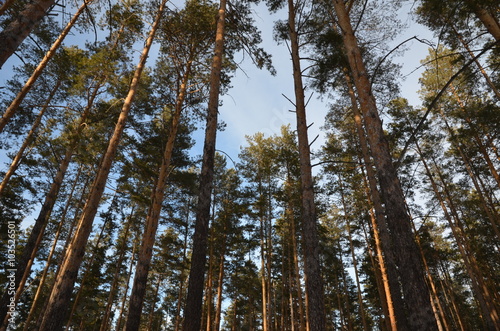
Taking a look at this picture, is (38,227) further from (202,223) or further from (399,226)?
(399,226)

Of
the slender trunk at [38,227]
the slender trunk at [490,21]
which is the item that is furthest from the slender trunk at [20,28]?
the slender trunk at [490,21]

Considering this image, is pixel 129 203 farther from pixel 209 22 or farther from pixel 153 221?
pixel 209 22

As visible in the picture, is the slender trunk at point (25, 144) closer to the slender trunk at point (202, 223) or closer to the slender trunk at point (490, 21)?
the slender trunk at point (202, 223)

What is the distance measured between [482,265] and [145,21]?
97.5ft

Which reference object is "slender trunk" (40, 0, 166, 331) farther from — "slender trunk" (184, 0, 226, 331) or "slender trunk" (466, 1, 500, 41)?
"slender trunk" (466, 1, 500, 41)

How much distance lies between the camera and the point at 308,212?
6.34 metres

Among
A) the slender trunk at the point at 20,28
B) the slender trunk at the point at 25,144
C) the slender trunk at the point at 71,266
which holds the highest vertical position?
the slender trunk at the point at 25,144

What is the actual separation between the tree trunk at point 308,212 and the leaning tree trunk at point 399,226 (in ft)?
6.86

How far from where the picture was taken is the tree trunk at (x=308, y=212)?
5.31 meters

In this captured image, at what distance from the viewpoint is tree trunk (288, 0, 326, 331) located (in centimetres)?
531

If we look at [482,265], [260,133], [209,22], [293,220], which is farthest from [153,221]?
[482,265]

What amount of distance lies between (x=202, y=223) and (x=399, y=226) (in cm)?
378

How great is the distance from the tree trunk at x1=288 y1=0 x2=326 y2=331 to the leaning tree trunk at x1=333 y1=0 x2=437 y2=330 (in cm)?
209

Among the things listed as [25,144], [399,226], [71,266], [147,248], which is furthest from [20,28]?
[25,144]
